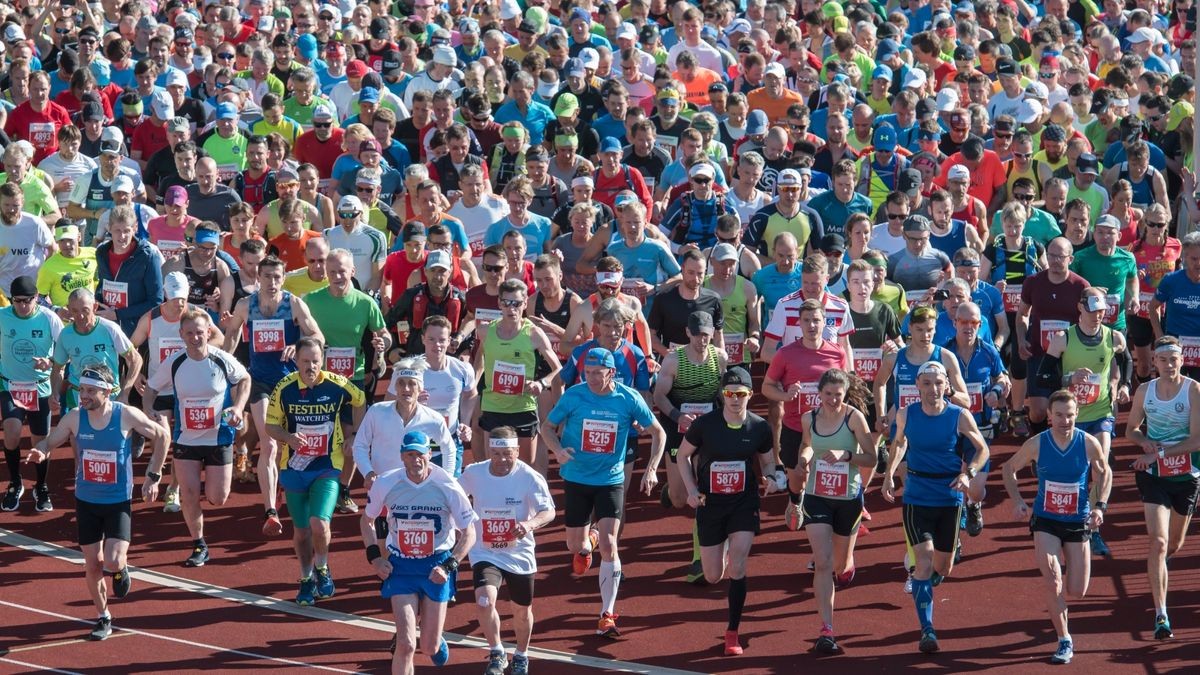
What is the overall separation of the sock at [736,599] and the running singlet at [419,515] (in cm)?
183

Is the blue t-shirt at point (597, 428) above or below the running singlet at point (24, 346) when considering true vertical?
above

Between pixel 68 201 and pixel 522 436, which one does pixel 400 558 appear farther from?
pixel 68 201

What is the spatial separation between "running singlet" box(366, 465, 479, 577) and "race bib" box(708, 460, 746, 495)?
170cm

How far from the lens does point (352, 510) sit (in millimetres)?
16328

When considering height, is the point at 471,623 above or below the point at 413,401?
below

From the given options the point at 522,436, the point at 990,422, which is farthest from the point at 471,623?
the point at 990,422

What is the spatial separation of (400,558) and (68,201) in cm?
799

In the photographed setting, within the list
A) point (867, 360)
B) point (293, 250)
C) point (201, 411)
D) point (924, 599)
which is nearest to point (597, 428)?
point (924, 599)

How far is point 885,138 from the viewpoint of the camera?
749 inches

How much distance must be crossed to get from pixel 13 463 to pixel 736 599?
20.8 ft

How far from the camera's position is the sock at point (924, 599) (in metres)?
13.6

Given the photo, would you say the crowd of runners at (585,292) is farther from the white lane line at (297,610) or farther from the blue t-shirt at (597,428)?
the white lane line at (297,610)

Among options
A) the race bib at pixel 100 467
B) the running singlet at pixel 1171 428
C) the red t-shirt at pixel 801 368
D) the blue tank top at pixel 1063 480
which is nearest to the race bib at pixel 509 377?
the red t-shirt at pixel 801 368

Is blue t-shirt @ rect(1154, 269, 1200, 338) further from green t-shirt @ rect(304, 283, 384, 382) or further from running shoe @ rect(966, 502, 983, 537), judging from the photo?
green t-shirt @ rect(304, 283, 384, 382)
